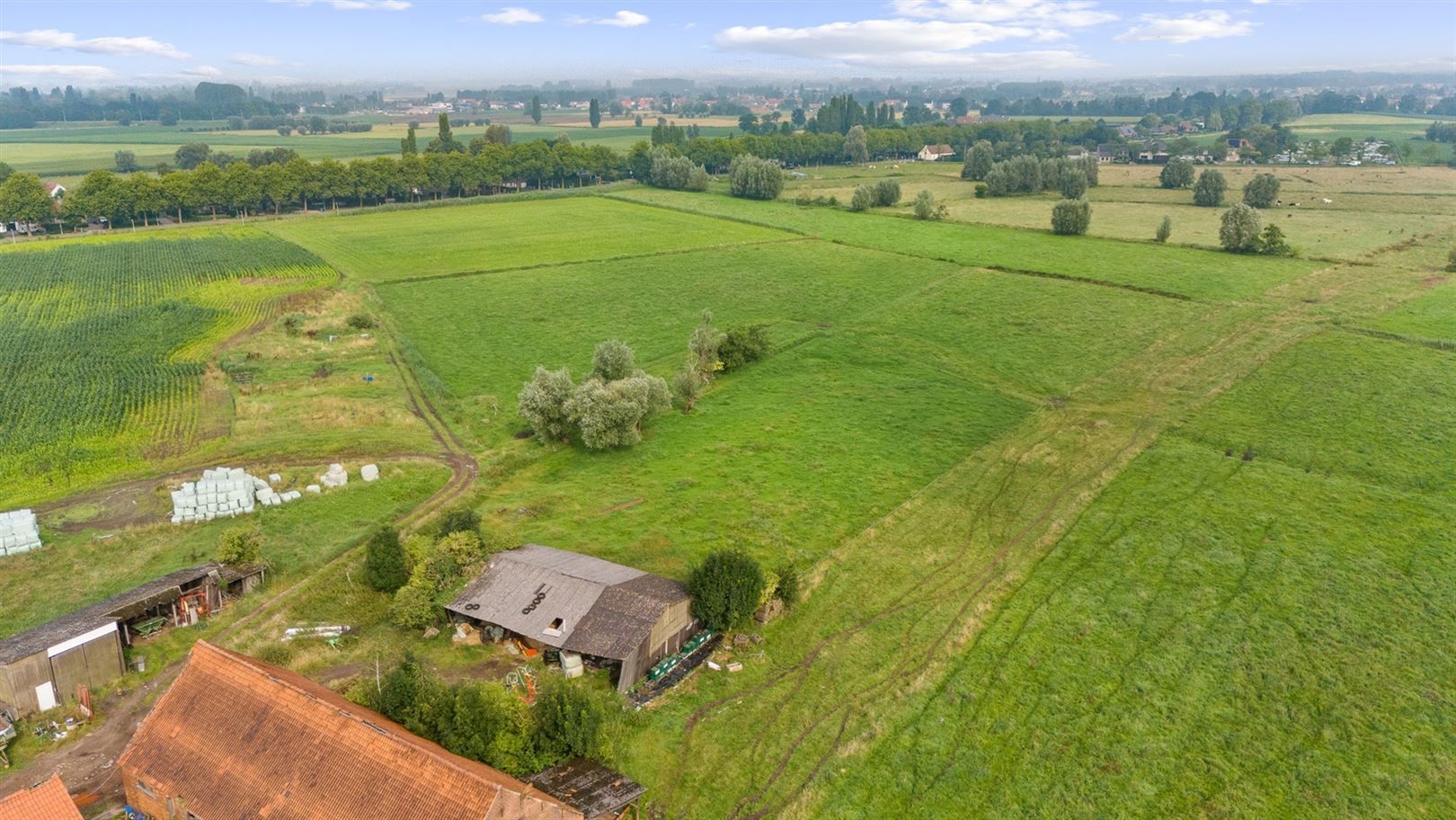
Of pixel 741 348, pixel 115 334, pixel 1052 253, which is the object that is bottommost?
pixel 115 334

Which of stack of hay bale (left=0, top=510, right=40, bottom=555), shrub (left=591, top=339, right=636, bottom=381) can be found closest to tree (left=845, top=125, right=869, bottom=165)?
shrub (left=591, top=339, right=636, bottom=381)

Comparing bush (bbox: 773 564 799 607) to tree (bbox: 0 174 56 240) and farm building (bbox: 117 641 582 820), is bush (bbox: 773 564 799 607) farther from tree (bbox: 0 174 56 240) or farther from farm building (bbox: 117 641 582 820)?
tree (bbox: 0 174 56 240)

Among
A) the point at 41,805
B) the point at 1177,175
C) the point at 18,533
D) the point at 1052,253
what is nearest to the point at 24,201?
the point at 18,533

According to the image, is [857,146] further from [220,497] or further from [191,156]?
[220,497]

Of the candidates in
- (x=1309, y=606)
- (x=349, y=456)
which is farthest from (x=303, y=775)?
(x=1309, y=606)

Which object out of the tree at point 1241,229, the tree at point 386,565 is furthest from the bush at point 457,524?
the tree at point 1241,229

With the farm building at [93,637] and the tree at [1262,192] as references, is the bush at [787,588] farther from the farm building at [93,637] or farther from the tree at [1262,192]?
the tree at [1262,192]

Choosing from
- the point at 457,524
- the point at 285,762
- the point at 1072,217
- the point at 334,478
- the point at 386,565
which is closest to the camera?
the point at 285,762
